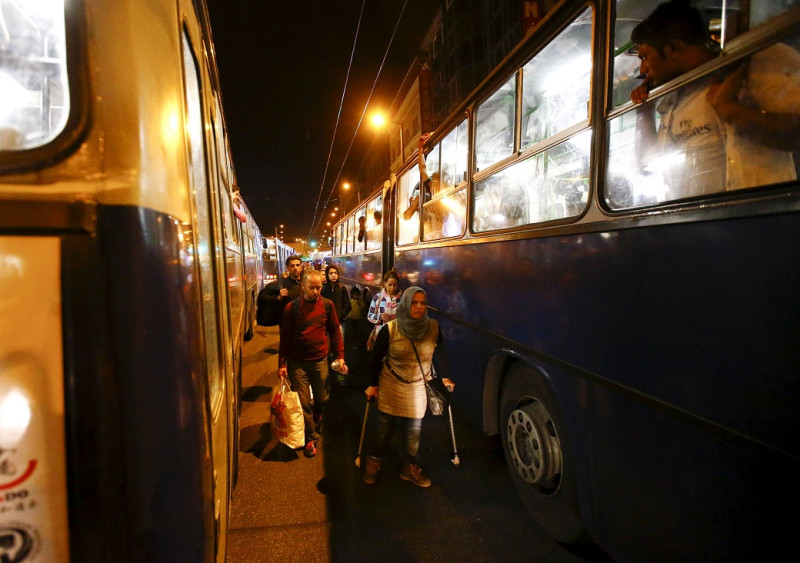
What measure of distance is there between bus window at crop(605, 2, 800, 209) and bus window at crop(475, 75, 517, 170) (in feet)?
3.55

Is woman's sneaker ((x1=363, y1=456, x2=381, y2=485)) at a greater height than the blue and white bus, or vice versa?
the blue and white bus

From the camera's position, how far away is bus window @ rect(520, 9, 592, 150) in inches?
96.0

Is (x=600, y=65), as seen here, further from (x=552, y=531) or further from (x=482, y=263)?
(x=552, y=531)

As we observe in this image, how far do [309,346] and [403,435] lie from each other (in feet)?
3.95

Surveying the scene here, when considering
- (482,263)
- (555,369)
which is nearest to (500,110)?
(482,263)

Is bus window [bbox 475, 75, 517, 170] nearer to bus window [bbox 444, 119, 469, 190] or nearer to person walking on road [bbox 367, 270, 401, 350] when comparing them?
bus window [bbox 444, 119, 469, 190]

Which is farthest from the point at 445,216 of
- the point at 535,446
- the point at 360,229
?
the point at 360,229

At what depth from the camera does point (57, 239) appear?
2.98 ft

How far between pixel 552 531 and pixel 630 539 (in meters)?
0.86

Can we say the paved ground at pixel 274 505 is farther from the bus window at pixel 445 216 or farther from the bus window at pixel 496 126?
the bus window at pixel 496 126

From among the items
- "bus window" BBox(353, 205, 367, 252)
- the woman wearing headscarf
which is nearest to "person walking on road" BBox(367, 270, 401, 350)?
the woman wearing headscarf

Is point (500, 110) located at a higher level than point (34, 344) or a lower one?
higher

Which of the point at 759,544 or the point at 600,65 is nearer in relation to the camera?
the point at 759,544

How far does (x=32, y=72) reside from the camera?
95 centimetres
